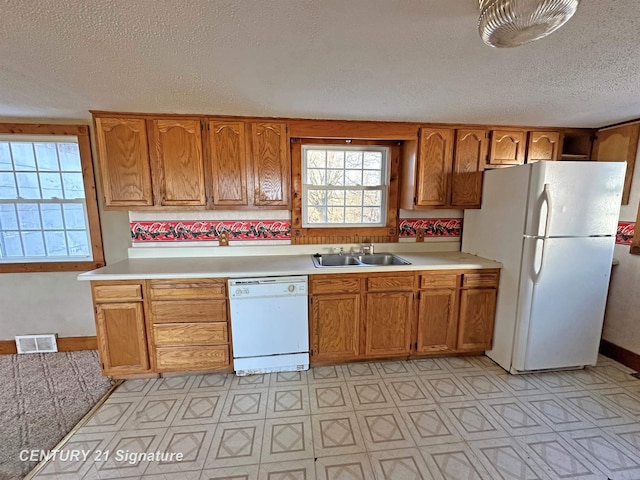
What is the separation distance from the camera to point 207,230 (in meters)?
2.67

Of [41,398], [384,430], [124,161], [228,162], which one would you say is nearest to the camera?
[384,430]

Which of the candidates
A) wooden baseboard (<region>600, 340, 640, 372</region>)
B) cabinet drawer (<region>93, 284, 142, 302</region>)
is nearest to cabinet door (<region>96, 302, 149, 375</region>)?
cabinet drawer (<region>93, 284, 142, 302</region>)

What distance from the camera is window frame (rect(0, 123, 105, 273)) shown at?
2.43 m

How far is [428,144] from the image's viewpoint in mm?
2549

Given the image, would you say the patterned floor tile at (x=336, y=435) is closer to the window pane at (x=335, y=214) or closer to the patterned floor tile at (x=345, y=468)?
the patterned floor tile at (x=345, y=468)

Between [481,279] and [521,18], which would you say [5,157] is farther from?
[481,279]

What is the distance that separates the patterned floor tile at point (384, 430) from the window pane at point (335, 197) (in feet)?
6.05

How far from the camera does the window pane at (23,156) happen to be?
249 cm

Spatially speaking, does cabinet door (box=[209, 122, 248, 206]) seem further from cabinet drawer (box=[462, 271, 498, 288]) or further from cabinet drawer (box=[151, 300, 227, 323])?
cabinet drawer (box=[462, 271, 498, 288])

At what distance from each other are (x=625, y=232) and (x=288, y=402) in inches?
130

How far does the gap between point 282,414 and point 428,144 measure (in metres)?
2.52

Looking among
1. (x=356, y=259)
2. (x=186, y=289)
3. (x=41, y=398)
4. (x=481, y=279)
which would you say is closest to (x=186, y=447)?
(x=186, y=289)

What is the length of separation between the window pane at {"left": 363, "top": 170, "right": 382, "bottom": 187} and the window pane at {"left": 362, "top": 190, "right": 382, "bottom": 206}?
8 centimetres

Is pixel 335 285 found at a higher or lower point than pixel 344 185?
lower
